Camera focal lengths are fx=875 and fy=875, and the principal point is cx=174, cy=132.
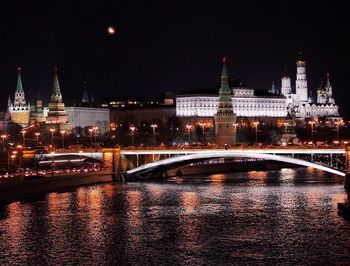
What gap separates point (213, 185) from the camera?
3966 cm

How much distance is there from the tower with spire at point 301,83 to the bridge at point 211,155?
78014mm

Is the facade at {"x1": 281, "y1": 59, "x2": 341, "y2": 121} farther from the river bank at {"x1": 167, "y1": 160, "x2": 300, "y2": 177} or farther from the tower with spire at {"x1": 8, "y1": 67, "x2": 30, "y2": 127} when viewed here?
the river bank at {"x1": 167, "y1": 160, "x2": 300, "y2": 177}

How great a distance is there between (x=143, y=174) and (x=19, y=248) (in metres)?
22.4

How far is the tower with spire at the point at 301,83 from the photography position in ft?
399

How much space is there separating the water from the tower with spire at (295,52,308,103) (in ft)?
283

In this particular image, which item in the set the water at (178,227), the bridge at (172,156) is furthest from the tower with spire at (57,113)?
the water at (178,227)

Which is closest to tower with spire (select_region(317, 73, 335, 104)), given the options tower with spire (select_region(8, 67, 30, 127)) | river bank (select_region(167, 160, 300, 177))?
tower with spire (select_region(8, 67, 30, 127))

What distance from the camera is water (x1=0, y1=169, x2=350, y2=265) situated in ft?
69.8

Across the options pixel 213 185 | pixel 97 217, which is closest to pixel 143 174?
pixel 213 185

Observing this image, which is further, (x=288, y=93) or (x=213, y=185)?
(x=288, y=93)

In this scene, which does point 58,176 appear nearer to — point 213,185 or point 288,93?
point 213,185

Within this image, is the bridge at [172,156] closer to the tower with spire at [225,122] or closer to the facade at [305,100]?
the tower with spire at [225,122]

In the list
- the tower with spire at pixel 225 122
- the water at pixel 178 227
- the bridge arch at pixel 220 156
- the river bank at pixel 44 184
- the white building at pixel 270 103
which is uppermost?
the white building at pixel 270 103

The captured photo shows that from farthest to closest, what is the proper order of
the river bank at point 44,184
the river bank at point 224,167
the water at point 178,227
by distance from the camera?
the river bank at point 224,167
the river bank at point 44,184
the water at point 178,227
